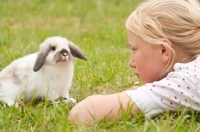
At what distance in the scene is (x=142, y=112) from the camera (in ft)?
10.00

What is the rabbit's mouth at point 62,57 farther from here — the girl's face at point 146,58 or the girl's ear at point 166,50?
the girl's ear at point 166,50

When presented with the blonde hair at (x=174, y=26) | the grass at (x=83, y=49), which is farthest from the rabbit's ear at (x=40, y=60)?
the blonde hair at (x=174, y=26)

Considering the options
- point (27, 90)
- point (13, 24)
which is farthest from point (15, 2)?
point (27, 90)

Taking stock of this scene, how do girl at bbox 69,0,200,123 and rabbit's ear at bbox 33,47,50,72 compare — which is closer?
girl at bbox 69,0,200,123

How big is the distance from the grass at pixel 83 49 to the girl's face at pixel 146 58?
39 cm

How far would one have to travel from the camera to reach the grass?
2.96 m

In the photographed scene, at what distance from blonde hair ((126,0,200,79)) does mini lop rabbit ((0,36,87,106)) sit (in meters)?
0.75

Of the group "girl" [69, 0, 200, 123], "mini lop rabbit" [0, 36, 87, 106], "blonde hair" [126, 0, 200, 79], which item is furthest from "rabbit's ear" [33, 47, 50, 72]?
"blonde hair" [126, 0, 200, 79]

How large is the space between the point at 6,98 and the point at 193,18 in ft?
5.18

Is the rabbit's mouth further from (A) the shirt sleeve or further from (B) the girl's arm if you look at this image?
(A) the shirt sleeve

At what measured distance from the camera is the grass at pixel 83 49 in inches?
116

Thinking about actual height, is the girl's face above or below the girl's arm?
above

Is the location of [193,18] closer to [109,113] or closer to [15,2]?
[109,113]

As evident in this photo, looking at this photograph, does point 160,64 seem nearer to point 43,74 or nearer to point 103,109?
point 103,109
